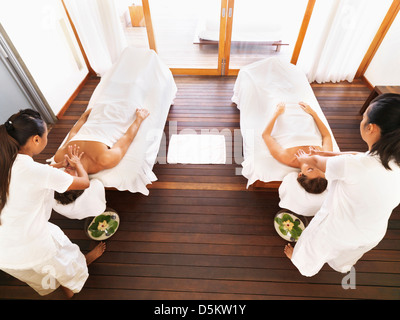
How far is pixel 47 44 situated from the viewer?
8.80ft

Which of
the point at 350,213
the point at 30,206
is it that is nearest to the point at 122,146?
the point at 30,206

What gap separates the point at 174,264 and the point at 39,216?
0.94 meters

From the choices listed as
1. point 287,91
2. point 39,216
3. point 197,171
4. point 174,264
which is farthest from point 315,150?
point 39,216

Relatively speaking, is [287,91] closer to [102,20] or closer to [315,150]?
[315,150]

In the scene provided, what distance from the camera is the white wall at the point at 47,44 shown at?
2.29 metres

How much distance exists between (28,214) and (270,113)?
5.93ft

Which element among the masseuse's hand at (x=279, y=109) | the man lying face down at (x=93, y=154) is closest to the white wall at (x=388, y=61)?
the masseuse's hand at (x=279, y=109)

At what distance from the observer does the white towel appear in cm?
239

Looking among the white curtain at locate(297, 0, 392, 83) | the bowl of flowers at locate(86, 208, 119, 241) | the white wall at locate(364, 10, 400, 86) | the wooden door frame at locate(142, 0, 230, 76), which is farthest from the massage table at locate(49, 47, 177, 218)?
the white wall at locate(364, 10, 400, 86)

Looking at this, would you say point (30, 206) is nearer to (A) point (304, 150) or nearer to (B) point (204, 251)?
(B) point (204, 251)

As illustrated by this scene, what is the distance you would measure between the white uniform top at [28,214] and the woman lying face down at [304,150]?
53.7 inches

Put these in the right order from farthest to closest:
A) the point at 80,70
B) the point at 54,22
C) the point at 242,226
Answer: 1. the point at 80,70
2. the point at 54,22
3. the point at 242,226

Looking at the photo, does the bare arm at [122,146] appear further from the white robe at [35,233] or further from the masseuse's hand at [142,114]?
the white robe at [35,233]

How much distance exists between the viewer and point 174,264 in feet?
5.73
